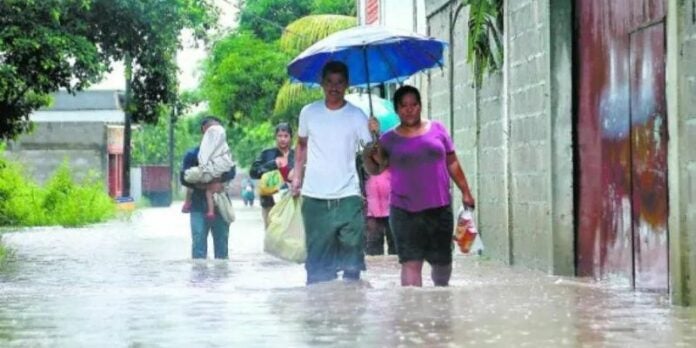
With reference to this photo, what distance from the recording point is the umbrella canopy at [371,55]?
12.3 meters

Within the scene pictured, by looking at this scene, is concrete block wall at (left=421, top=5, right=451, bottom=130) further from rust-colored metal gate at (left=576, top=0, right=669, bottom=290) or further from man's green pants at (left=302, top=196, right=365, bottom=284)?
man's green pants at (left=302, top=196, right=365, bottom=284)

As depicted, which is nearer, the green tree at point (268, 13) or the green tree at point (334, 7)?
the green tree at point (334, 7)

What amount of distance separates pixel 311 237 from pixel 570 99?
3.78 metres

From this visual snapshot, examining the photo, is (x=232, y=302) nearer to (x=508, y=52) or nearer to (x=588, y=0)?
(x=588, y=0)

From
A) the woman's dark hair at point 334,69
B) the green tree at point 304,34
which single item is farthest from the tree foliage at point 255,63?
the woman's dark hair at point 334,69

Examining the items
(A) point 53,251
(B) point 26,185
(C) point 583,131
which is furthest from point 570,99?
(B) point 26,185

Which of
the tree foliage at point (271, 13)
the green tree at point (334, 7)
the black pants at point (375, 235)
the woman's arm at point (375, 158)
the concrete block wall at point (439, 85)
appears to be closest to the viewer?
the woman's arm at point (375, 158)

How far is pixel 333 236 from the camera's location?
10.8 m

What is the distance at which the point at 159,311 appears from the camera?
9.09 metres

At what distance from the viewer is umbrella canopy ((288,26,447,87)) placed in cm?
1230

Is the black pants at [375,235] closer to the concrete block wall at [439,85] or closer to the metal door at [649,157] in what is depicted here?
the concrete block wall at [439,85]

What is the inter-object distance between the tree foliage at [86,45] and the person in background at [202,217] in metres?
5.20

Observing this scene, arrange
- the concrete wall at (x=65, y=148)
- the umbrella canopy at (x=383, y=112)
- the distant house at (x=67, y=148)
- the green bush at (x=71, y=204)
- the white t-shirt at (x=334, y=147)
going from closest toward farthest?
the white t-shirt at (x=334, y=147), the umbrella canopy at (x=383, y=112), the green bush at (x=71, y=204), the distant house at (x=67, y=148), the concrete wall at (x=65, y=148)

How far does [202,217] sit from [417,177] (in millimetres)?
6245
